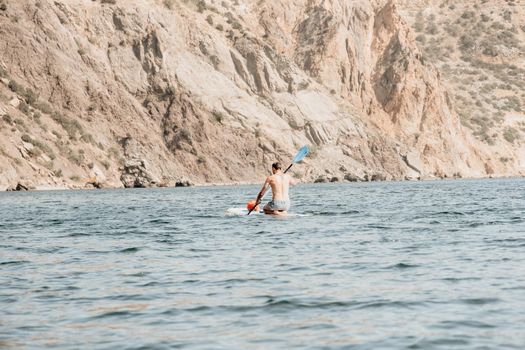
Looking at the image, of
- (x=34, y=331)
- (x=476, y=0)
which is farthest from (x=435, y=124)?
(x=34, y=331)

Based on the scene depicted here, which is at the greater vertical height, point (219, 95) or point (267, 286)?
point (219, 95)

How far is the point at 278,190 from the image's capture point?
2608 centimetres

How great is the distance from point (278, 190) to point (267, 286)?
14.0 metres

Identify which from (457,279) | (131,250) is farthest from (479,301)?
(131,250)

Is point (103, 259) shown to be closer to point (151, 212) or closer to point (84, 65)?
point (151, 212)

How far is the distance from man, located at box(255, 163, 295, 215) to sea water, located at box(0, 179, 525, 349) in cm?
250

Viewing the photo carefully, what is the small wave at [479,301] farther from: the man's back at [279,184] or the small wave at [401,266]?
the man's back at [279,184]

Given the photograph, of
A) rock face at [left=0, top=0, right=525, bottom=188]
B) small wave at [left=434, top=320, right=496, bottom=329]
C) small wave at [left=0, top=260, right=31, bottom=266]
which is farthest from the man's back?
rock face at [left=0, top=0, right=525, bottom=188]

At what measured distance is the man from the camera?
25.6m

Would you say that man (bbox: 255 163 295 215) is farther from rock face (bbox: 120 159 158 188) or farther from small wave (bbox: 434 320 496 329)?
rock face (bbox: 120 159 158 188)

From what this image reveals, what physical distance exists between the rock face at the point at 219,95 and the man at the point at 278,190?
30.1 m

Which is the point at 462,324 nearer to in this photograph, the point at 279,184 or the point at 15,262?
the point at 15,262

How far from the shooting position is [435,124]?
93438 mm

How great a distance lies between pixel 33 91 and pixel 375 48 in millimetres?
44124
